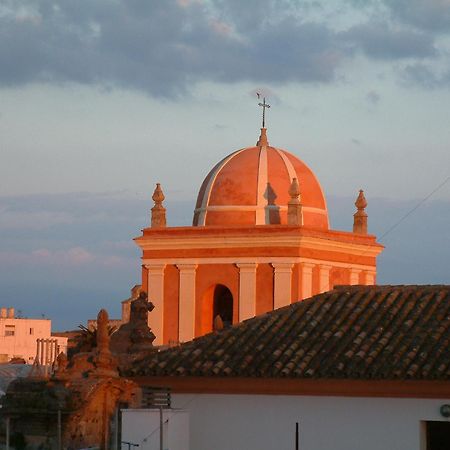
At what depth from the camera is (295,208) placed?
3994cm

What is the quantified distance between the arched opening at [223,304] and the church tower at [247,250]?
0.09 ft

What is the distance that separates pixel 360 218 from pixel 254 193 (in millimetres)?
3414

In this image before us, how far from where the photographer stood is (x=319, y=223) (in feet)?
135

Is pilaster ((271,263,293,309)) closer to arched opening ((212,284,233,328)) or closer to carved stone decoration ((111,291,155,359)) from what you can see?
arched opening ((212,284,233,328))

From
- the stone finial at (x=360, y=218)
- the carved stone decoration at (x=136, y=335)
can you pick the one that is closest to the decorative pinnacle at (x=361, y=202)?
the stone finial at (x=360, y=218)

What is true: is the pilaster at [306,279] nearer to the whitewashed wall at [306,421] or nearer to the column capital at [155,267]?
the column capital at [155,267]

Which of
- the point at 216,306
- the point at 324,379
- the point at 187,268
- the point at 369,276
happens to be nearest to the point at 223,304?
the point at 216,306

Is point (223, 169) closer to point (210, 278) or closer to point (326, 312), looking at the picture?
point (210, 278)

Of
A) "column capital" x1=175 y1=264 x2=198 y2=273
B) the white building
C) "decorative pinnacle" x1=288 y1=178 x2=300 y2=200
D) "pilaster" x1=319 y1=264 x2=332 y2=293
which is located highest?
"decorative pinnacle" x1=288 y1=178 x2=300 y2=200

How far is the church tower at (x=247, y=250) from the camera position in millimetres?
39594

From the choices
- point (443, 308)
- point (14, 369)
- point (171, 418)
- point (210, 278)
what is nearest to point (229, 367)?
point (171, 418)

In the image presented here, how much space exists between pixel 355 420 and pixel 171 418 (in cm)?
250

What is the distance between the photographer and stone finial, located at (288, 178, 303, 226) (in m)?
39.9

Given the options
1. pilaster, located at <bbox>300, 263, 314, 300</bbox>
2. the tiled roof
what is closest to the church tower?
pilaster, located at <bbox>300, 263, 314, 300</bbox>
